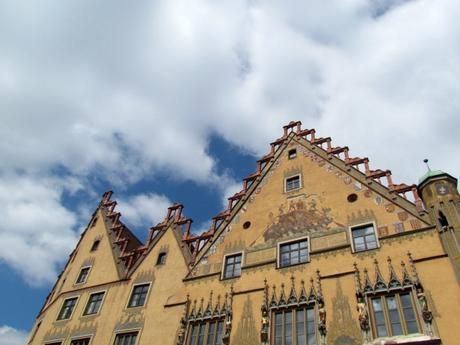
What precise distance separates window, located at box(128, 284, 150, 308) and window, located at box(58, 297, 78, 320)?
3.42m

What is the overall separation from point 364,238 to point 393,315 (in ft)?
9.22

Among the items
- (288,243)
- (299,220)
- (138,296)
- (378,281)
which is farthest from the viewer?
(138,296)

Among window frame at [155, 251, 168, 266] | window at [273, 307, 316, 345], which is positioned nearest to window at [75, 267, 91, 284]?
window frame at [155, 251, 168, 266]

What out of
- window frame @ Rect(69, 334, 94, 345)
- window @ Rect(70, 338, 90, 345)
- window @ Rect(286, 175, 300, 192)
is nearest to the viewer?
window frame @ Rect(69, 334, 94, 345)

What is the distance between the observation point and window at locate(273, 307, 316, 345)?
37.1ft

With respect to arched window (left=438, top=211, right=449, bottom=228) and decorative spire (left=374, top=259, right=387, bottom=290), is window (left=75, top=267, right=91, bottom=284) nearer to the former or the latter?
decorative spire (left=374, top=259, right=387, bottom=290)

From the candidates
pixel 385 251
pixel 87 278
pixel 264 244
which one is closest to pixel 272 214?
pixel 264 244

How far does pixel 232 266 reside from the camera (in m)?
14.8

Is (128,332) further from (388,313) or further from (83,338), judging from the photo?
(388,313)

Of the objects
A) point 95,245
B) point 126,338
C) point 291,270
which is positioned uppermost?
point 95,245

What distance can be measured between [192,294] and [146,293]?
7.98ft

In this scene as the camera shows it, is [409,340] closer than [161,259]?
Yes

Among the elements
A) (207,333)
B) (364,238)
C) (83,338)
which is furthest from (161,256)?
(364,238)

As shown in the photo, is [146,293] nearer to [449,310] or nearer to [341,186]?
[341,186]
